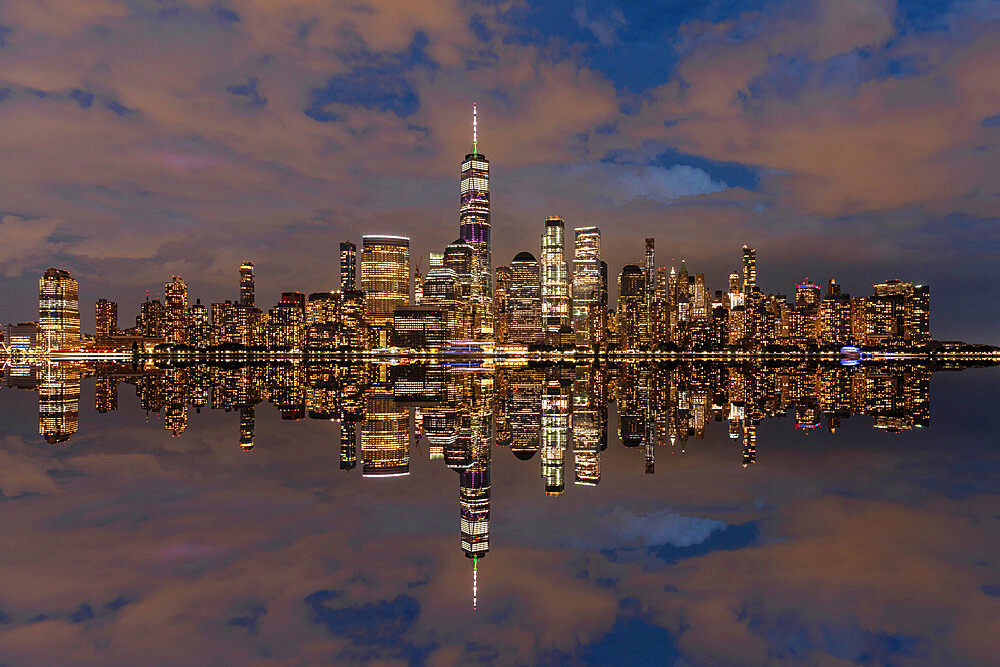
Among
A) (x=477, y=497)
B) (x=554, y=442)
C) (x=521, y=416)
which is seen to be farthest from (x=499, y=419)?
(x=477, y=497)

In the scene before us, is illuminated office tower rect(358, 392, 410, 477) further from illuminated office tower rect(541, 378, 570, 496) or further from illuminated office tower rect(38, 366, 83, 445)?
illuminated office tower rect(38, 366, 83, 445)

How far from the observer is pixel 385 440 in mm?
26906

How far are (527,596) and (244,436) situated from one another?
843 inches

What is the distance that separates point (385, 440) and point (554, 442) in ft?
24.1

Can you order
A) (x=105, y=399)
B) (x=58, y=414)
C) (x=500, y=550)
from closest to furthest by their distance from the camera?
(x=500, y=550) → (x=58, y=414) → (x=105, y=399)

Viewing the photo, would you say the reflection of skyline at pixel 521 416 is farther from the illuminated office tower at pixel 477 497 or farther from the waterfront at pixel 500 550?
the waterfront at pixel 500 550

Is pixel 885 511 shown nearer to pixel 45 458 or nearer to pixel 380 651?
pixel 380 651

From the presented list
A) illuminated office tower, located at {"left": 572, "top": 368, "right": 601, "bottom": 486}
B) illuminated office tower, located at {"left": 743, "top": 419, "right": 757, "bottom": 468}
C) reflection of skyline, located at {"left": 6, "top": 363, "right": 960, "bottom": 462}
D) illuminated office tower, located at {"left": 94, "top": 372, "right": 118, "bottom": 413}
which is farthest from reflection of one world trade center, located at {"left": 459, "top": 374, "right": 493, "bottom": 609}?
illuminated office tower, located at {"left": 94, "top": 372, "right": 118, "bottom": 413}

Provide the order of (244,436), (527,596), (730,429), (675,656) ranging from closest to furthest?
1. (675,656)
2. (527,596)
3. (244,436)
4. (730,429)

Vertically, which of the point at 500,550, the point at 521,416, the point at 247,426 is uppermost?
the point at 500,550

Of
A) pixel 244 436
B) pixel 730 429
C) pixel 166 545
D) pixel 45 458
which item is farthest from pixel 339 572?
pixel 730 429

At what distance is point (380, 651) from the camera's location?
824 centimetres

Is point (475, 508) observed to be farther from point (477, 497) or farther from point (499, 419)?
point (499, 419)

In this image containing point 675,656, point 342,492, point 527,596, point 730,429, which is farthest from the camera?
point 730,429
